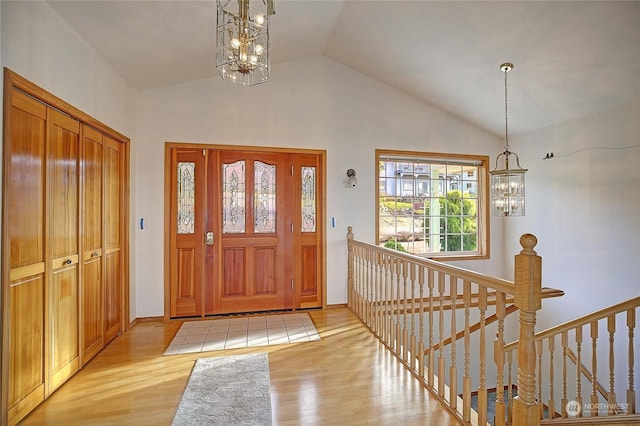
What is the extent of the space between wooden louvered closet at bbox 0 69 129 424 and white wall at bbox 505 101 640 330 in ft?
16.3

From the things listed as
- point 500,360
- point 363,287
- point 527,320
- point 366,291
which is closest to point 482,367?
point 500,360

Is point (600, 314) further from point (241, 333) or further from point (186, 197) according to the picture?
point (186, 197)

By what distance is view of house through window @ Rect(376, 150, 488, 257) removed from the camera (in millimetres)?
4363

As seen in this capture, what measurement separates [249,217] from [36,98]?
7.16 ft

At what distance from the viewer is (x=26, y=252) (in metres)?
1.89

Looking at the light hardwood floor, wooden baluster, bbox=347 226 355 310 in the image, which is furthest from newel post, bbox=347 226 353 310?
the light hardwood floor

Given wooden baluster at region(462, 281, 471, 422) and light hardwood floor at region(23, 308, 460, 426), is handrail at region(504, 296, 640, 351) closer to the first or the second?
wooden baluster at region(462, 281, 471, 422)

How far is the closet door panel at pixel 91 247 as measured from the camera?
2518mm

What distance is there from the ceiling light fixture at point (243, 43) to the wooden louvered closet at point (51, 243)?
115 centimetres

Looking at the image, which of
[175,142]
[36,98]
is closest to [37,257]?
[36,98]

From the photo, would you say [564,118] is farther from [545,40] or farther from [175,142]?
[175,142]

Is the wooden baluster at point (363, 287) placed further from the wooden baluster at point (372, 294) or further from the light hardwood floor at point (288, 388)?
the light hardwood floor at point (288, 388)

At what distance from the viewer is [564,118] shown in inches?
147

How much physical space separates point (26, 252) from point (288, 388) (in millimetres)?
1861
